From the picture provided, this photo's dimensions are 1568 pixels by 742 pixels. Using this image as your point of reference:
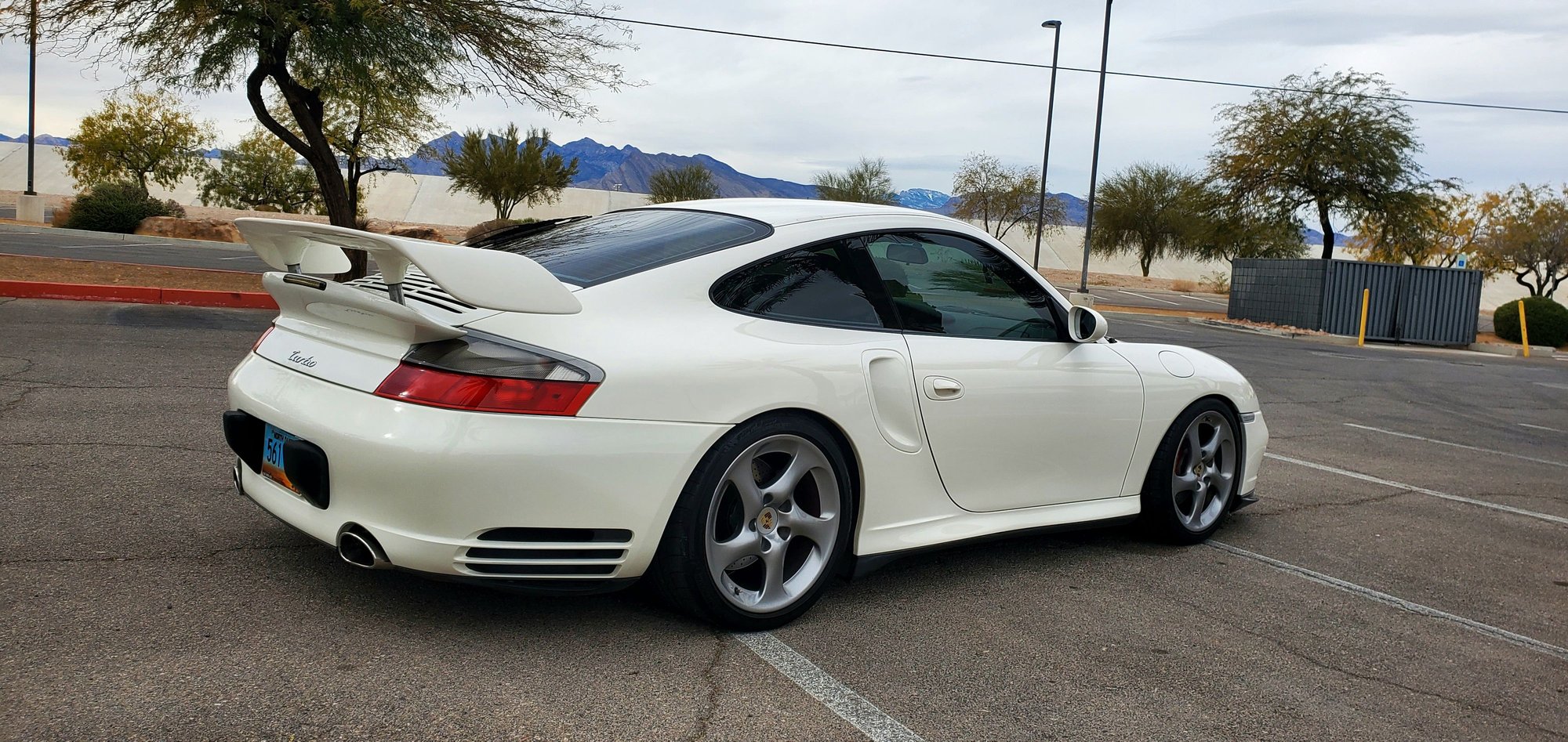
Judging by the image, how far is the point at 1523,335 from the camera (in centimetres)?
2688

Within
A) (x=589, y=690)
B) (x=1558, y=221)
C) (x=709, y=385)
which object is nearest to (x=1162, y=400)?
(x=709, y=385)

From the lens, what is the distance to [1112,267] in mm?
70438

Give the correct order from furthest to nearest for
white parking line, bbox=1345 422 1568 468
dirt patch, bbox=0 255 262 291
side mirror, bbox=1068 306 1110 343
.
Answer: dirt patch, bbox=0 255 262 291 → white parking line, bbox=1345 422 1568 468 → side mirror, bbox=1068 306 1110 343

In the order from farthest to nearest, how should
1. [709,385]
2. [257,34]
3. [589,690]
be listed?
[257,34] → [709,385] → [589,690]

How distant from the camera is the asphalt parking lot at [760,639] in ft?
8.99

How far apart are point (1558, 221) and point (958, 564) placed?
165ft

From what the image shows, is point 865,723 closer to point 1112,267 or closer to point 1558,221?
point 1558,221

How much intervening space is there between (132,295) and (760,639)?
10.7m

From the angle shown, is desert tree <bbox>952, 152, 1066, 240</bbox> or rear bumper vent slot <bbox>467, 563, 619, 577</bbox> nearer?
rear bumper vent slot <bbox>467, 563, 619, 577</bbox>

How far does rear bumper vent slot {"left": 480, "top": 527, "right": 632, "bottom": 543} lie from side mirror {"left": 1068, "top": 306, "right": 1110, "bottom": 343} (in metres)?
2.07

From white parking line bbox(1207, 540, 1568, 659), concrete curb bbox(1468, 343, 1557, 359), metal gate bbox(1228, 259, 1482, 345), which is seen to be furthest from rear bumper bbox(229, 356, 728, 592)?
concrete curb bbox(1468, 343, 1557, 359)

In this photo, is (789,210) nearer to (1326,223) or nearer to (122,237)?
(122,237)

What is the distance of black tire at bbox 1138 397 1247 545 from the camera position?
4.66 m

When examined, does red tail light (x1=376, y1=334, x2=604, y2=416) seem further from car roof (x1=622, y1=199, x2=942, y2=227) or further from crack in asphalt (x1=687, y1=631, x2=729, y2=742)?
car roof (x1=622, y1=199, x2=942, y2=227)
